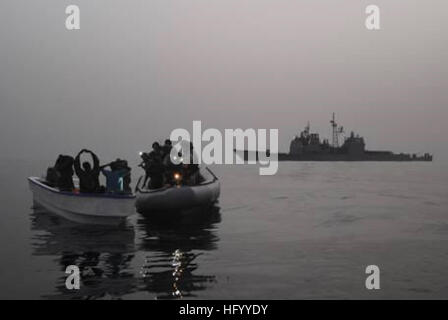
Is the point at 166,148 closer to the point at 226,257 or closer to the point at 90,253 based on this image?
the point at 90,253

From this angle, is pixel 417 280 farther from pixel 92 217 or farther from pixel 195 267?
pixel 92 217

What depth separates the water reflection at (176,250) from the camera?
40.4ft

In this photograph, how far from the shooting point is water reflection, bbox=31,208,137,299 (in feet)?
39.0

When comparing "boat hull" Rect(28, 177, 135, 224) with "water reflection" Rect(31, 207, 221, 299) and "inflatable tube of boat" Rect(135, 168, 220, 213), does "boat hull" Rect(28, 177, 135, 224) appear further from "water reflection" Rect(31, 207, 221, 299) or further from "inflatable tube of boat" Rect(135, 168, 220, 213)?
"inflatable tube of boat" Rect(135, 168, 220, 213)

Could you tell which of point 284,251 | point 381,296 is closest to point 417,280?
point 381,296

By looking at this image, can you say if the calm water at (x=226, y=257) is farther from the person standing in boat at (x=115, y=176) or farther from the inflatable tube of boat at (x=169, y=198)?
the person standing in boat at (x=115, y=176)

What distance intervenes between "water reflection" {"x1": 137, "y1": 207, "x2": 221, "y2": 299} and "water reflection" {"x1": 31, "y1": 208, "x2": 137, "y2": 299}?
0.57 metres

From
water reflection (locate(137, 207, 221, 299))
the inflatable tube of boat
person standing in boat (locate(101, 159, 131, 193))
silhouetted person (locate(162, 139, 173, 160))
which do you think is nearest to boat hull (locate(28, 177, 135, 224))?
person standing in boat (locate(101, 159, 131, 193))

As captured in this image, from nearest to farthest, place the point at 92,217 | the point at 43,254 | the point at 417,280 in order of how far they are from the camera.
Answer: the point at 417,280
the point at 43,254
the point at 92,217

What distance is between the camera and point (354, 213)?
104ft

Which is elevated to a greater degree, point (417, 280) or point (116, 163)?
point (116, 163)

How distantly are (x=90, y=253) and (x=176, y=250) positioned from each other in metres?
2.82

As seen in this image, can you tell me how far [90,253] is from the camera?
16.3 metres
